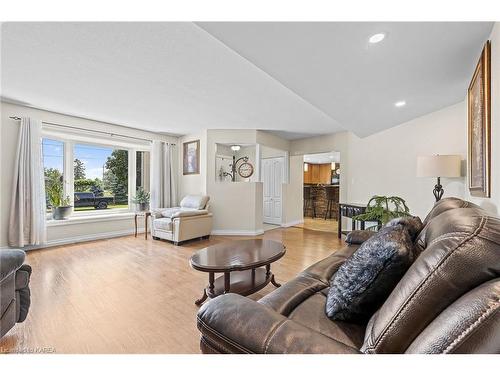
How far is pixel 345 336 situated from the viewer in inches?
36.5

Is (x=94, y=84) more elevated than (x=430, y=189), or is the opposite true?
(x=94, y=84)

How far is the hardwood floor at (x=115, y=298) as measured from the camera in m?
1.52

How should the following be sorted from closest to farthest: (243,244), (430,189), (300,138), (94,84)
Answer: (243,244) < (94,84) < (430,189) < (300,138)

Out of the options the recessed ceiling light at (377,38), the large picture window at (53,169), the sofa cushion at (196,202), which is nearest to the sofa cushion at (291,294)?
the recessed ceiling light at (377,38)

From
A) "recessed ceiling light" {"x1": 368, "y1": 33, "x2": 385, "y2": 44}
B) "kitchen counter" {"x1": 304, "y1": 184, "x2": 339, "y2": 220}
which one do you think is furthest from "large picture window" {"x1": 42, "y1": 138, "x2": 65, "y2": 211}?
"kitchen counter" {"x1": 304, "y1": 184, "x2": 339, "y2": 220}

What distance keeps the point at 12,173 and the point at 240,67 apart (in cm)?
381

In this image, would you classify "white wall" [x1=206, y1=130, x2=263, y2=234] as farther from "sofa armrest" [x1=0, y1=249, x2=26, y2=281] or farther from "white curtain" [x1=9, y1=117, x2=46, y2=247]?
"sofa armrest" [x1=0, y1=249, x2=26, y2=281]

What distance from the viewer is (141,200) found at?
16.4 ft

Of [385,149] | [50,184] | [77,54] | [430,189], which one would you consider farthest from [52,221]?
[430,189]

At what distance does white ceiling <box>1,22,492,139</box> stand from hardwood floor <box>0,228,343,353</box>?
2.14 metres

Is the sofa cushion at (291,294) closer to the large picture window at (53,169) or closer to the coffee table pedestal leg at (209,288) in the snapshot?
the coffee table pedestal leg at (209,288)

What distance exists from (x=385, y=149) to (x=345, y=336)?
4.15 m

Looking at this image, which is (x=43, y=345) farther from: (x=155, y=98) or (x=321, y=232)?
(x=321, y=232)

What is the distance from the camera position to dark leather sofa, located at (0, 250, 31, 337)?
1438mm
